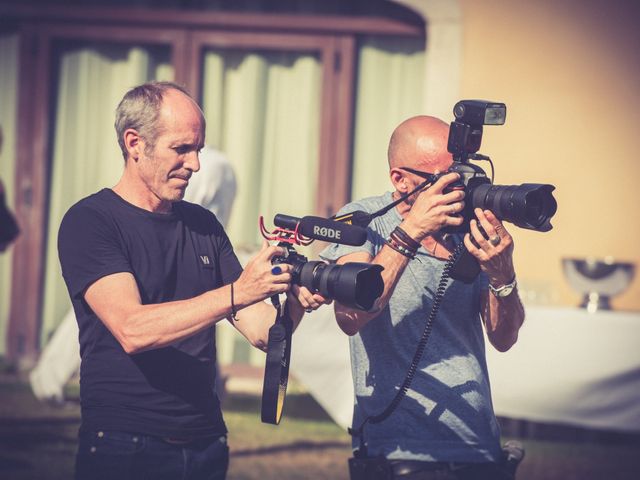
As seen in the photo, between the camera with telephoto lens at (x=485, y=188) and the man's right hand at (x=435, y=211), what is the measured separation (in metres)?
0.03

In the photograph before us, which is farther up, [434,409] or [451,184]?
[451,184]

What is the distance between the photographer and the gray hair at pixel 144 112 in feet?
8.34

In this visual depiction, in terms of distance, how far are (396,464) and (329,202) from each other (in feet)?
16.6

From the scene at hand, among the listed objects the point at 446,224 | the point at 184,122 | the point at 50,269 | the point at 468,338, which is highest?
the point at 184,122

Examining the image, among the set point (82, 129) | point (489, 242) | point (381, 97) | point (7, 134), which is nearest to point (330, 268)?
point (489, 242)

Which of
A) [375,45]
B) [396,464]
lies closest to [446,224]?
[396,464]

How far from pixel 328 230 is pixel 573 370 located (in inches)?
135

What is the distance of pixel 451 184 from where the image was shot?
2518mm

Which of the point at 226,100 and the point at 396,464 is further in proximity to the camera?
the point at 226,100

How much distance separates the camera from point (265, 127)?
7.70 meters

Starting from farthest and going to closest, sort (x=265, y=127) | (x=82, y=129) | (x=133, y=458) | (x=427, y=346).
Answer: (x=82, y=129) < (x=265, y=127) < (x=427, y=346) < (x=133, y=458)

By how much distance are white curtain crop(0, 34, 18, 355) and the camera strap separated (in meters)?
5.81

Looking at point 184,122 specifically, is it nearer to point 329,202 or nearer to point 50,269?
point 329,202

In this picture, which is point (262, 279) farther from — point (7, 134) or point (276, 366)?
point (7, 134)
